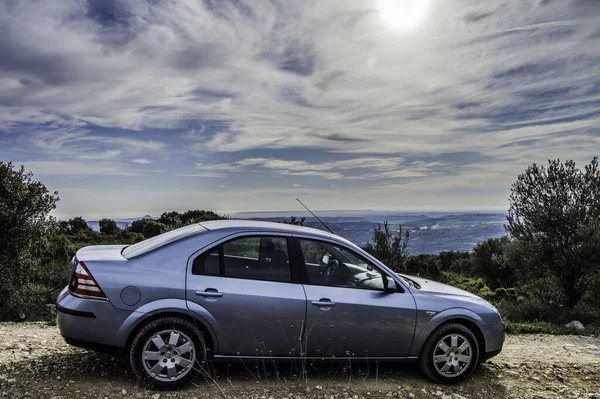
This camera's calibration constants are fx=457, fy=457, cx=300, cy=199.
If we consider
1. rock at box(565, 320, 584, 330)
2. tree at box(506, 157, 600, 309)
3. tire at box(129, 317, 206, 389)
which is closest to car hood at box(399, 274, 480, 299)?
tire at box(129, 317, 206, 389)

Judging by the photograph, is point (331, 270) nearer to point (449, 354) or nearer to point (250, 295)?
point (250, 295)

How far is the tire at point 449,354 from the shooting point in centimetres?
521

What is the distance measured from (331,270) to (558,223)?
13.4 metres

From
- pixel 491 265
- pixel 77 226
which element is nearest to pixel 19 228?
pixel 77 226

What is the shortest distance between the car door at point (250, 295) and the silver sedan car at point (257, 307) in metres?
0.01

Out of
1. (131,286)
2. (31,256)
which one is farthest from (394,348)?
(31,256)

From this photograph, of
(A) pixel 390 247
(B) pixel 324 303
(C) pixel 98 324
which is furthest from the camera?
(A) pixel 390 247

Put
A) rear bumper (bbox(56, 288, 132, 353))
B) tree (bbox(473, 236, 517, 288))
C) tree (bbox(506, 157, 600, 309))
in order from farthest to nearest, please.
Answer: tree (bbox(473, 236, 517, 288)) < tree (bbox(506, 157, 600, 309)) < rear bumper (bbox(56, 288, 132, 353))

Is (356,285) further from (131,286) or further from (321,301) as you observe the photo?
(131,286)

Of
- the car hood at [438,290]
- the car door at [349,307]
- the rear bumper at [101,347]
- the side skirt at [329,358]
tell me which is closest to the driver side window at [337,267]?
the car door at [349,307]

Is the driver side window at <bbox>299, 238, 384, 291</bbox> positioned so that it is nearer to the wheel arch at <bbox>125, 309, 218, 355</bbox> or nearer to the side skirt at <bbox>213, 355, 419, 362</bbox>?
the side skirt at <bbox>213, 355, 419, 362</bbox>

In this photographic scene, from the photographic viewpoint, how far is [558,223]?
613 inches

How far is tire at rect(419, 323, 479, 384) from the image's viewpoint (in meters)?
5.21

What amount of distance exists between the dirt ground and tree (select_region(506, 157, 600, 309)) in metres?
9.26
